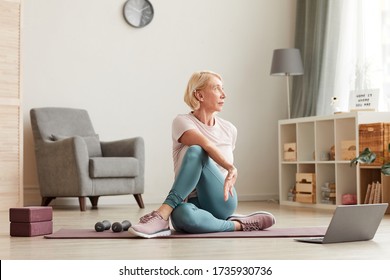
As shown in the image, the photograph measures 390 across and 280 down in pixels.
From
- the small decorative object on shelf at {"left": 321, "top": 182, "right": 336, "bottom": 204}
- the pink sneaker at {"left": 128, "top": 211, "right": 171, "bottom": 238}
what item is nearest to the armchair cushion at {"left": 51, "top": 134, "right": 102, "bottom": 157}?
the small decorative object on shelf at {"left": 321, "top": 182, "right": 336, "bottom": 204}

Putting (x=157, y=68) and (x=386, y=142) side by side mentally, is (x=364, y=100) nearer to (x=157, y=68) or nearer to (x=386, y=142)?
(x=386, y=142)

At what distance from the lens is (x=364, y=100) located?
624cm

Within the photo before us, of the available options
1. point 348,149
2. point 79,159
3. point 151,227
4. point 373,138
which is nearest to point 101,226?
point 151,227

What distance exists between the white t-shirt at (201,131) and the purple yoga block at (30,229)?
2.43ft

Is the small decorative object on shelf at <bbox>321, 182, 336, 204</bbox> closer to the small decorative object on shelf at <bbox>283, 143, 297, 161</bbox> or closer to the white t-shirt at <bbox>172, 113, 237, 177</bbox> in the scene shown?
the small decorative object on shelf at <bbox>283, 143, 297, 161</bbox>

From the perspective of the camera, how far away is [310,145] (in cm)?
703

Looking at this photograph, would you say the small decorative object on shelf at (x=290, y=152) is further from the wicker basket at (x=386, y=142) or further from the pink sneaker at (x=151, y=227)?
the pink sneaker at (x=151, y=227)

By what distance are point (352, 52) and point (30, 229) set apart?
4215 mm

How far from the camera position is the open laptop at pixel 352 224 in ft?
10.3

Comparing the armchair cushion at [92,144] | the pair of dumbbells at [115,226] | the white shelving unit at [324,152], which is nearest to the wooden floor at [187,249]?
the pair of dumbbells at [115,226]

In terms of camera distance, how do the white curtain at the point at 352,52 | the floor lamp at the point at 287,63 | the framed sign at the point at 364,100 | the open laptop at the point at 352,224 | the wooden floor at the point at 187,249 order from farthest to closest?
the floor lamp at the point at 287,63, the white curtain at the point at 352,52, the framed sign at the point at 364,100, the open laptop at the point at 352,224, the wooden floor at the point at 187,249

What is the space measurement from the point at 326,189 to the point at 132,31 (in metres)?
2.50

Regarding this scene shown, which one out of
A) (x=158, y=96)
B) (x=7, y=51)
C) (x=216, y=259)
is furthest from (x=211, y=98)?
(x=158, y=96)

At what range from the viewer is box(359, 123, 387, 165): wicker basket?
5680mm
